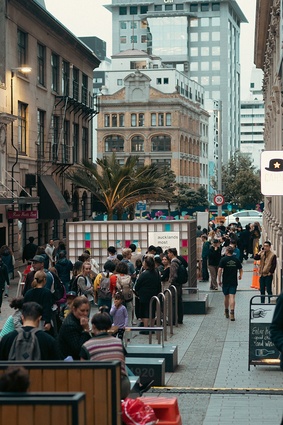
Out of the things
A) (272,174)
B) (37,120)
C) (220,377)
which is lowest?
(220,377)

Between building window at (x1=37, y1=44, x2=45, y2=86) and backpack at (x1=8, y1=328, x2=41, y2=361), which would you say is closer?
backpack at (x1=8, y1=328, x2=41, y2=361)

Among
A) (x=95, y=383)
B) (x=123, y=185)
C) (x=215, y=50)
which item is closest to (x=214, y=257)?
(x=123, y=185)

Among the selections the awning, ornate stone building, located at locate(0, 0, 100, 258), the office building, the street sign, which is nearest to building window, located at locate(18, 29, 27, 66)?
ornate stone building, located at locate(0, 0, 100, 258)

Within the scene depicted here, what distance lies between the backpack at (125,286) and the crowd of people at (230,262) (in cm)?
271

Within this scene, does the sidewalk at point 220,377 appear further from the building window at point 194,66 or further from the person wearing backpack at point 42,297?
the building window at point 194,66

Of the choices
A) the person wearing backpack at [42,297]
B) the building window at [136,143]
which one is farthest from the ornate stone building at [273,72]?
the building window at [136,143]

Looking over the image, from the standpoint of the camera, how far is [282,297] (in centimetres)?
827

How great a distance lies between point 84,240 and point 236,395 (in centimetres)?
1540

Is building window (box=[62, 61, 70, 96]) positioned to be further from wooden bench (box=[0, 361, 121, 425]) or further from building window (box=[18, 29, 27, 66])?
wooden bench (box=[0, 361, 121, 425])

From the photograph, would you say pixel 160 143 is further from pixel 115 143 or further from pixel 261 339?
pixel 261 339

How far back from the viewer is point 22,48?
42.0 meters

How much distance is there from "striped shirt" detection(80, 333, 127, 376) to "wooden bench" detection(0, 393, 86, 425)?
10.7 feet

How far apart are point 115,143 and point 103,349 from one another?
106m

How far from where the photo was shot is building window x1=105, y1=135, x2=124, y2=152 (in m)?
116
